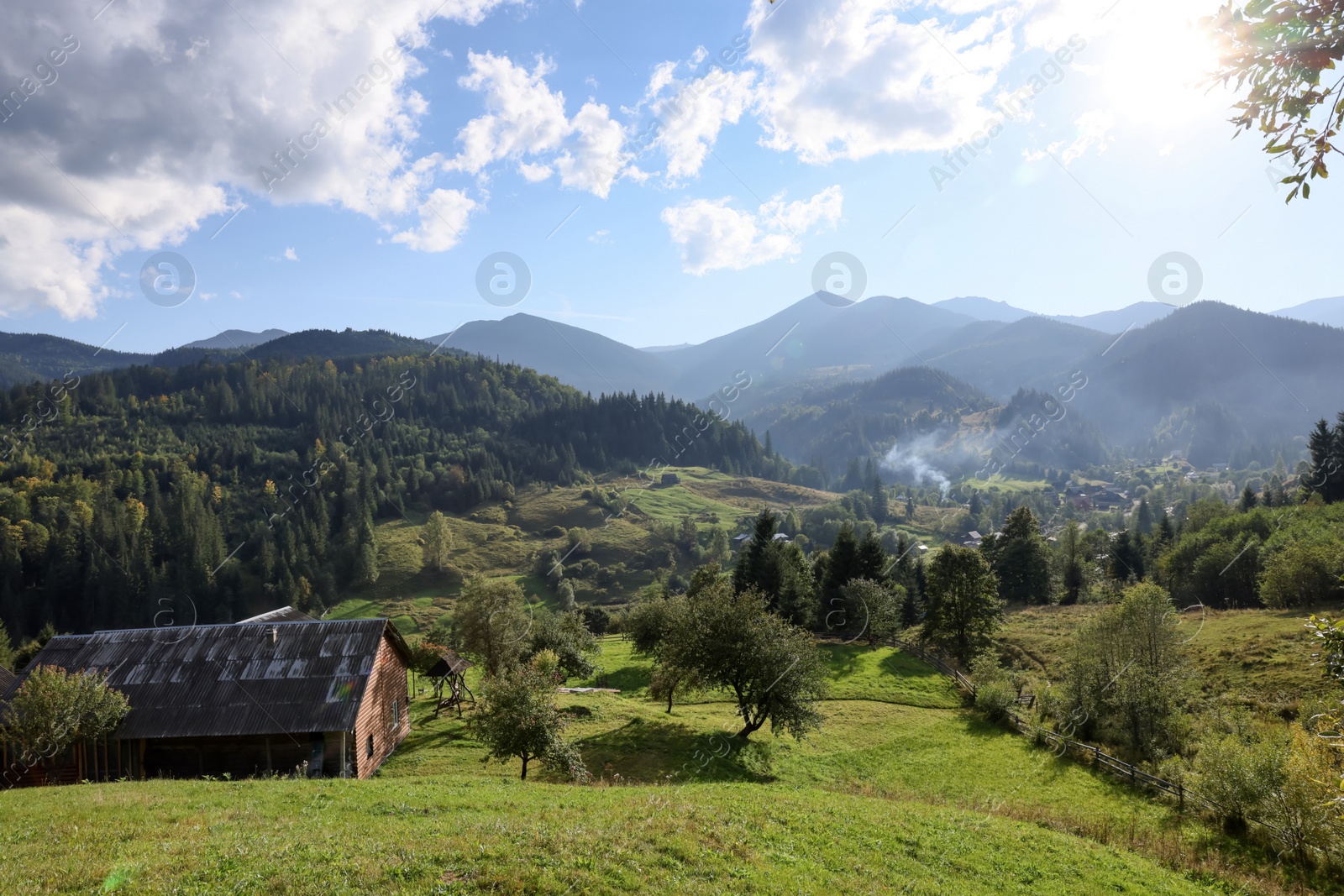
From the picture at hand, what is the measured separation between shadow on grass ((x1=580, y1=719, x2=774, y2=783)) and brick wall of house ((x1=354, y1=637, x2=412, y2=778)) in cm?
958

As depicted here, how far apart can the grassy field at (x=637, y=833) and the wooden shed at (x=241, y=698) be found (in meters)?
3.45

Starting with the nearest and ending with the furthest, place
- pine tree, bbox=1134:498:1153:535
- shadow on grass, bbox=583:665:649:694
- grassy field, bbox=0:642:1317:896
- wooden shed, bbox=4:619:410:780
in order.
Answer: grassy field, bbox=0:642:1317:896 → wooden shed, bbox=4:619:410:780 → shadow on grass, bbox=583:665:649:694 → pine tree, bbox=1134:498:1153:535

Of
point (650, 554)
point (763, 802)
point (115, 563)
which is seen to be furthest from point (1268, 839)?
point (115, 563)

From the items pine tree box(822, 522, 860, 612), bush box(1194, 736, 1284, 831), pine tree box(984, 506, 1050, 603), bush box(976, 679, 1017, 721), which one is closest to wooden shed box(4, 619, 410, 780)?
bush box(1194, 736, 1284, 831)

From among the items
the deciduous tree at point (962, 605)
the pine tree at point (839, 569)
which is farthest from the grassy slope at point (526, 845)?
the pine tree at point (839, 569)

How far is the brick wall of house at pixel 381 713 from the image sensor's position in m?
28.3

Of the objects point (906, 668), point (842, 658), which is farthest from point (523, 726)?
point (906, 668)

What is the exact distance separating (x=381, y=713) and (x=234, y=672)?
6.84 m

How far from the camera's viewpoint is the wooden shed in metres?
27.6

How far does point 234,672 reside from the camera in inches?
1163

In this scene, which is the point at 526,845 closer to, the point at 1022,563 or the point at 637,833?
the point at 637,833

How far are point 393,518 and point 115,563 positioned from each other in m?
53.3

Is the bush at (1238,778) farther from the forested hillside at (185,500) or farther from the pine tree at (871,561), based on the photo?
the forested hillside at (185,500)

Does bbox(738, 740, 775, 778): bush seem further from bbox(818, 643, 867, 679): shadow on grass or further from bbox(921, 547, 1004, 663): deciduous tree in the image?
bbox(921, 547, 1004, 663): deciduous tree
